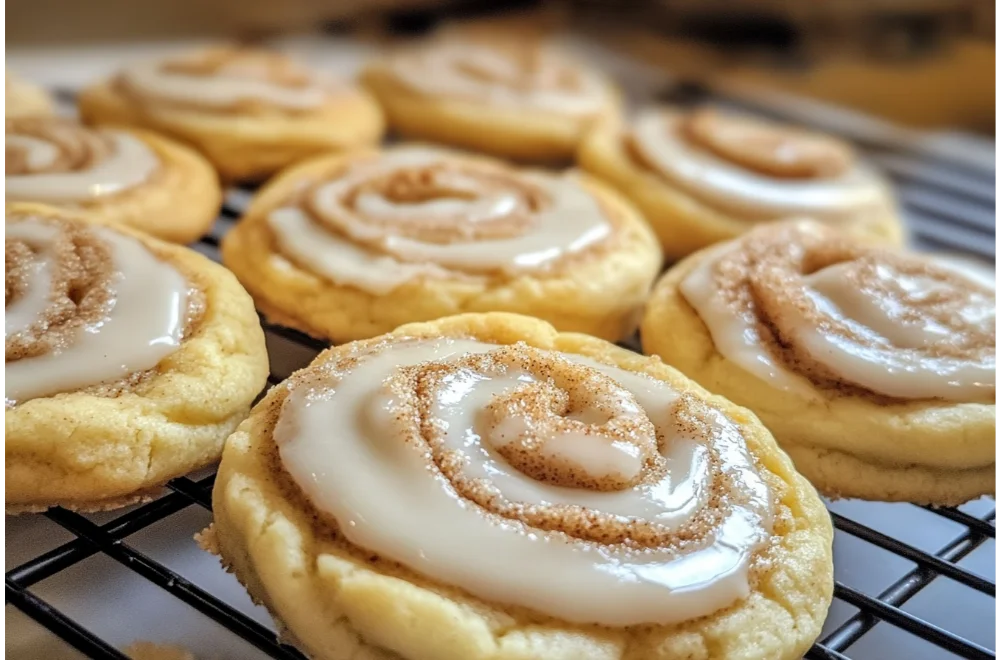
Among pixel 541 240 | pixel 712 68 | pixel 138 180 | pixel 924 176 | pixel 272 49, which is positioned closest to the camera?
pixel 541 240

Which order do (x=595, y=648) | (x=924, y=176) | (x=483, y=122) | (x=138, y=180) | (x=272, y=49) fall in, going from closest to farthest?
(x=595, y=648) < (x=138, y=180) < (x=483, y=122) < (x=924, y=176) < (x=272, y=49)

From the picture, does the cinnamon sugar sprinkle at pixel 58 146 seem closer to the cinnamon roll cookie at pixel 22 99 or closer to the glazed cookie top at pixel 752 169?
the cinnamon roll cookie at pixel 22 99

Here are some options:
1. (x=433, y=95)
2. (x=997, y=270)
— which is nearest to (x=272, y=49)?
(x=433, y=95)

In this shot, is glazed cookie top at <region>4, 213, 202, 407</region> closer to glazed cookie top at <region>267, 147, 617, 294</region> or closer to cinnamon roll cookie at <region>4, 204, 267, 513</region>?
cinnamon roll cookie at <region>4, 204, 267, 513</region>

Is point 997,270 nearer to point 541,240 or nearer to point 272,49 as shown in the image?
point 541,240

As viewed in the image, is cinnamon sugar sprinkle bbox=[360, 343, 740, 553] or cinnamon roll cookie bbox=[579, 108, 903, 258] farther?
cinnamon roll cookie bbox=[579, 108, 903, 258]

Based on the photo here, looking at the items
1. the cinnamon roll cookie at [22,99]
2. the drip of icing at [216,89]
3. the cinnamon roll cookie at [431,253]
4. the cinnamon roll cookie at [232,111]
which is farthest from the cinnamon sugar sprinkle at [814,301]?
the cinnamon roll cookie at [22,99]

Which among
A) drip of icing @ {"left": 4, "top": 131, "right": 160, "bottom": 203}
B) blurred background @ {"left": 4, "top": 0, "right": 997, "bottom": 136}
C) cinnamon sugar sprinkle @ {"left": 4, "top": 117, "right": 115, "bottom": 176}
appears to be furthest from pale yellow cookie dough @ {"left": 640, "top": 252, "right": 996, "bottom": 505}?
blurred background @ {"left": 4, "top": 0, "right": 997, "bottom": 136}

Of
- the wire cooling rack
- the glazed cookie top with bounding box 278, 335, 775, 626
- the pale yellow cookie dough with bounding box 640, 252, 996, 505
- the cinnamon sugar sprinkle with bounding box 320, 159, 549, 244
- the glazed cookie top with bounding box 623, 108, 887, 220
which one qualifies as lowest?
the wire cooling rack
